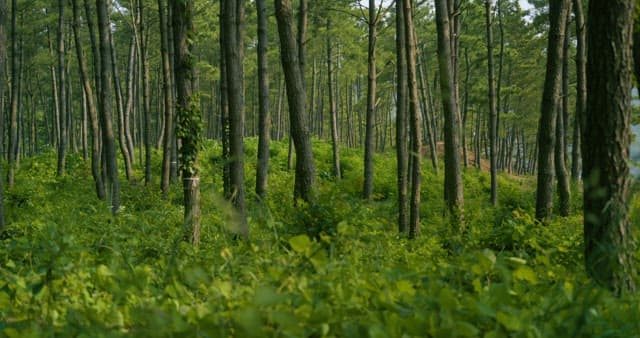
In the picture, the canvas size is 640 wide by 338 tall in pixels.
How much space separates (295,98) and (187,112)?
228 centimetres

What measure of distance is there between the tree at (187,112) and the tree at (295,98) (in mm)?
1909

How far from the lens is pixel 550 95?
859 centimetres

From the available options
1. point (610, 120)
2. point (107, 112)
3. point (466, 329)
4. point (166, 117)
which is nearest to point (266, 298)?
point (466, 329)

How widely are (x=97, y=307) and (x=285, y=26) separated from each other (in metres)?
6.96

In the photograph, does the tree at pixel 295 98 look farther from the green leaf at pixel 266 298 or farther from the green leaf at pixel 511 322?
the green leaf at pixel 266 298

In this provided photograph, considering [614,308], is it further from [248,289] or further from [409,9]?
[409,9]

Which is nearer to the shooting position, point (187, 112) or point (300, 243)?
point (300, 243)

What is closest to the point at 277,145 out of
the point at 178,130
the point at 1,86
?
the point at 1,86

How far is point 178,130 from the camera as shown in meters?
7.11

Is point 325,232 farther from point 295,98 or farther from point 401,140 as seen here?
point 401,140

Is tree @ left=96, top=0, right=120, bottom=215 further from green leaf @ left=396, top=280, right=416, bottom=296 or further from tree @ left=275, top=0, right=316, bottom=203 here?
green leaf @ left=396, top=280, right=416, bottom=296

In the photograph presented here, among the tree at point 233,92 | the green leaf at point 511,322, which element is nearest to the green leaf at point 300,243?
the green leaf at point 511,322

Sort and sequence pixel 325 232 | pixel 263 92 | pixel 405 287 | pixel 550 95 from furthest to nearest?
pixel 263 92, pixel 550 95, pixel 325 232, pixel 405 287

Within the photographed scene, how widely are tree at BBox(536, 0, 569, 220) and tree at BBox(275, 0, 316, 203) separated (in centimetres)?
387
